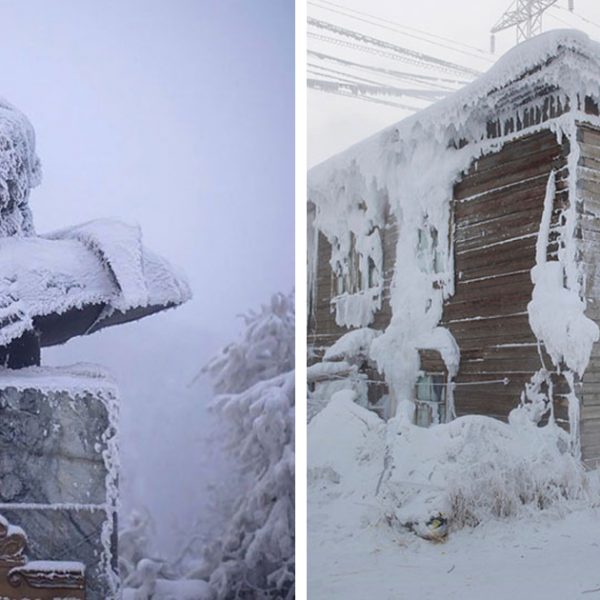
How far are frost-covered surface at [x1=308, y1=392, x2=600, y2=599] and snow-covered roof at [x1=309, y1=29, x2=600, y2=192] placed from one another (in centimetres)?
80

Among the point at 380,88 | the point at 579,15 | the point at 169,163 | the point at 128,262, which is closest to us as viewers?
the point at 128,262

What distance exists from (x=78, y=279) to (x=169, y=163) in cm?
46

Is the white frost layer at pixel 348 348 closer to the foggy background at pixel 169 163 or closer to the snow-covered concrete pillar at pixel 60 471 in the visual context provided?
the foggy background at pixel 169 163

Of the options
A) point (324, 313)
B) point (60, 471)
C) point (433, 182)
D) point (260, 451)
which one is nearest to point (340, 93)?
point (433, 182)

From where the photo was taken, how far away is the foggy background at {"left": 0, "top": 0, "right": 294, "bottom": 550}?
2.62 m

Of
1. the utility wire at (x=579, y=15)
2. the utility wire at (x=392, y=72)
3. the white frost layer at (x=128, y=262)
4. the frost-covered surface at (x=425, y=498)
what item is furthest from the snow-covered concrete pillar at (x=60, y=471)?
the utility wire at (x=579, y=15)

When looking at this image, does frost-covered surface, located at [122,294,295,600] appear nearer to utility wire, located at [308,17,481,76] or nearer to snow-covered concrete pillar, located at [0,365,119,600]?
snow-covered concrete pillar, located at [0,365,119,600]

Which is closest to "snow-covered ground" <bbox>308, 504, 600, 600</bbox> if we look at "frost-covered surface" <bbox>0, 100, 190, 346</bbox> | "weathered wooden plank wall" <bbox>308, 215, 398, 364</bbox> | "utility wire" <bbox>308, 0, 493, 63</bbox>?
"weathered wooden plank wall" <bbox>308, 215, 398, 364</bbox>

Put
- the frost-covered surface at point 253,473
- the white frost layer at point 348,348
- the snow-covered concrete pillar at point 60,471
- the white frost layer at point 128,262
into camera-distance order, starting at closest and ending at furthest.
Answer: the snow-covered concrete pillar at point 60,471 → the white frost layer at point 128,262 → the frost-covered surface at point 253,473 → the white frost layer at point 348,348

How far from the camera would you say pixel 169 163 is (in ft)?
A: 9.04

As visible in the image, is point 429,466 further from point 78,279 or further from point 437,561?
point 78,279

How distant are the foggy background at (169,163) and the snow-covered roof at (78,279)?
43 millimetres

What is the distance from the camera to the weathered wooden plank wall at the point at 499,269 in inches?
112

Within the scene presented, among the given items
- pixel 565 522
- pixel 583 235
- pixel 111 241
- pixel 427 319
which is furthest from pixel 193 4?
pixel 565 522
